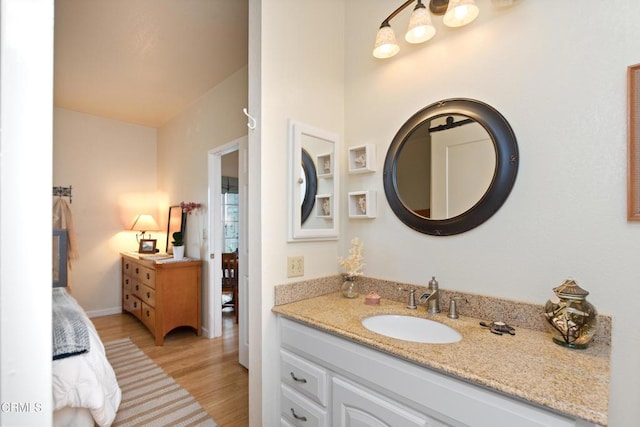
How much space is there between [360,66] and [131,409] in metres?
2.67

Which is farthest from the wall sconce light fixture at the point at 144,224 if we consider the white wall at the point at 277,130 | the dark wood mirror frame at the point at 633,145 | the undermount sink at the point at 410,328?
the dark wood mirror frame at the point at 633,145

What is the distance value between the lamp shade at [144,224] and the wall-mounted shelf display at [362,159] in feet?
11.1

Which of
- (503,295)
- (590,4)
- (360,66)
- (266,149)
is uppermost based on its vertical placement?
(360,66)

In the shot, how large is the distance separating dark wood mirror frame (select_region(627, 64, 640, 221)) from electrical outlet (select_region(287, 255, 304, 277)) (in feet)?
4.37

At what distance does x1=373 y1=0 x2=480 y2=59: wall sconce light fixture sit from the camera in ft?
4.26

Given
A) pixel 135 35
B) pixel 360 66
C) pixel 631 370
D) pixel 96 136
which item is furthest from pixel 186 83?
pixel 631 370

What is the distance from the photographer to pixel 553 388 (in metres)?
0.77

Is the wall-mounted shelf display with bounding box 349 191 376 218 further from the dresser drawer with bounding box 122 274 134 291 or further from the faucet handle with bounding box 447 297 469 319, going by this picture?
the dresser drawer with bounding box 122 274 134 291

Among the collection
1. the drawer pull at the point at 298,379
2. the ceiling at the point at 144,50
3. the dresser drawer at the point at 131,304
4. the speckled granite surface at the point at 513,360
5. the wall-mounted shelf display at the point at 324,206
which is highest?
the ceiling at the point at 144,50

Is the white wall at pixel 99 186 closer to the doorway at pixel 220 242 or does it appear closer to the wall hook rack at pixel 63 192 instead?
the wall hook rack at pixel 63 192

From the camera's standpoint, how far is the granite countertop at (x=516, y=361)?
28.9 inches

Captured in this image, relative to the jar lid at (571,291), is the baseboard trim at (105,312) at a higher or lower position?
lower

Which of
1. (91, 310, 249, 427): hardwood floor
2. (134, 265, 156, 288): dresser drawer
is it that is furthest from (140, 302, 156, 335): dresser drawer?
(134, 265, 156, 288): dresser drawer

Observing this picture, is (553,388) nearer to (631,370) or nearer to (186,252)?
(631,370)
